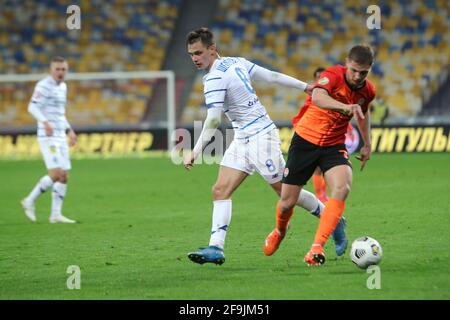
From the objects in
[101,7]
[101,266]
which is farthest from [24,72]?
[101,266]

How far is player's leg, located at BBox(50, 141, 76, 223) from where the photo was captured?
13.5 metres

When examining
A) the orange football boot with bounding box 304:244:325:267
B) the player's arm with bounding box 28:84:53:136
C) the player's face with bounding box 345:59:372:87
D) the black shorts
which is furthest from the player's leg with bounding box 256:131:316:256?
the player's arm with bounding box 28:84:53:136

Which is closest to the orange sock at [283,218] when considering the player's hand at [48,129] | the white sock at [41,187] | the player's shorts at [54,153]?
the player's hand at [48,129]

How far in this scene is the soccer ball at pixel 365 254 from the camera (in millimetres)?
8031

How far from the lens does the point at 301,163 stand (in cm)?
850

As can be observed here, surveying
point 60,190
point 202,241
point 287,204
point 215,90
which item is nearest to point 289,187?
point 287,204

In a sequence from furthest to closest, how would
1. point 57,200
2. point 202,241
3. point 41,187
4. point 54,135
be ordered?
point 41,187 → point 54,135 → point 57,200 → point 202,241

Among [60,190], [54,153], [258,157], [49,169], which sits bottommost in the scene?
[60,190]

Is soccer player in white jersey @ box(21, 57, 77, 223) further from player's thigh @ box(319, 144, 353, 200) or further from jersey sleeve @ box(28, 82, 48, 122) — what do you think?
player's thigh @ box(319, 144, 353, 200)

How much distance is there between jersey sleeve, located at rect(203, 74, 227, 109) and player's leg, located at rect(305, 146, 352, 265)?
1.17 m

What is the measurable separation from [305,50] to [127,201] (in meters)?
15.1

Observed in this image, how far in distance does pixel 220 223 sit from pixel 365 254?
1445 millimetres

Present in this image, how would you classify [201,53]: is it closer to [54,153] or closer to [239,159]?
[239,159]

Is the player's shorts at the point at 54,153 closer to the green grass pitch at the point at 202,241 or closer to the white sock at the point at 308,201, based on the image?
the green grass pitch at the point at 202,241
